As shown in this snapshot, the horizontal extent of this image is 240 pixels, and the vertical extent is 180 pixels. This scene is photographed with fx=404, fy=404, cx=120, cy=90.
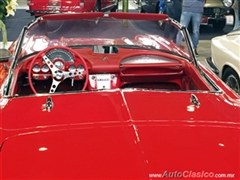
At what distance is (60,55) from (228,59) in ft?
7.25

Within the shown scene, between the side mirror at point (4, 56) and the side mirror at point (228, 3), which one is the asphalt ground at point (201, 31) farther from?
the side mirror at point (4, 56)

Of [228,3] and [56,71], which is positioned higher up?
[56,71]

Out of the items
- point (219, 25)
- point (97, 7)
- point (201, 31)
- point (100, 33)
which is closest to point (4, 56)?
point (100, 33)

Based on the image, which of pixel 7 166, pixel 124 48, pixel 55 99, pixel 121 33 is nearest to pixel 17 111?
pixel 55 99

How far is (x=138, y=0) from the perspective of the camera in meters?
11.9

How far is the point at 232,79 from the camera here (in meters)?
4.20

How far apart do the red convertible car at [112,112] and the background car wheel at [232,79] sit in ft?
3.80

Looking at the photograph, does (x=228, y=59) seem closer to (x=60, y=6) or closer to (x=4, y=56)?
(x=4, y=56)

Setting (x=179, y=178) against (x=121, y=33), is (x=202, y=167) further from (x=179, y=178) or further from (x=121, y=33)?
(x=121, y=33)

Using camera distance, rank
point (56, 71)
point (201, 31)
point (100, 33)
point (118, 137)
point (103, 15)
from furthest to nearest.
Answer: point (201, 31) < point (100, 33) < point (103, 15) < point (56, 71) < point (118, 137)

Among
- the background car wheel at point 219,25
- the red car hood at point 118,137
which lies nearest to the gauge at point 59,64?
the red car hood at point 118,137

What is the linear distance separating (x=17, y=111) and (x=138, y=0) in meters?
10.3

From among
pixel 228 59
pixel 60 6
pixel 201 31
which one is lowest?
pixel 201 31

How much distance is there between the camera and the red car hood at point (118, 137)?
1.50 meters
